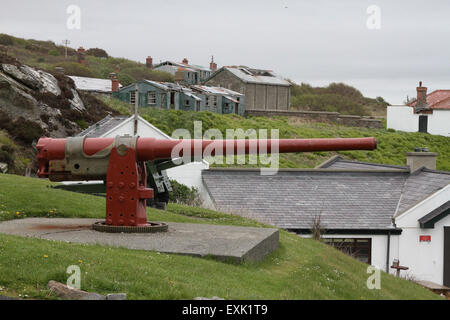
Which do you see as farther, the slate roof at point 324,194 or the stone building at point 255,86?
Result: the stone building at point 255,86

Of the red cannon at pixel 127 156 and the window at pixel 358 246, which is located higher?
the red cannon at pixel 127 156

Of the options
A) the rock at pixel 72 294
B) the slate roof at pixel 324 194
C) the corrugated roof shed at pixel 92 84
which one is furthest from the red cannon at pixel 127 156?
the corrugated roof shed at pixel 92 84

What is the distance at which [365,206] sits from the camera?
2633 centimetres

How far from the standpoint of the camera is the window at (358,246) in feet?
79.8

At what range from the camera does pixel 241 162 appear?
4241 centimetres

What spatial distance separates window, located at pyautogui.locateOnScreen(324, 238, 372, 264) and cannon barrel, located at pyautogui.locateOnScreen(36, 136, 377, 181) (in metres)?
13.1

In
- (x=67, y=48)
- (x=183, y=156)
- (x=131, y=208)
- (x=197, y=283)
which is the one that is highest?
(x=67, y=48)

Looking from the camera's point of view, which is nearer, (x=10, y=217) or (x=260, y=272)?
(x=260, y=272)

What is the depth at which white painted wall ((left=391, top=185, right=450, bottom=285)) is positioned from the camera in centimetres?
2445

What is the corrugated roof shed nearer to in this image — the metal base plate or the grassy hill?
the grassy hill

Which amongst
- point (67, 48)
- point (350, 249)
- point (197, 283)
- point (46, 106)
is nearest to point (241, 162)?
point (46, 106)

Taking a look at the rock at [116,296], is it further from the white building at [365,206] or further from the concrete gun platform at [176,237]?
the white building at [365,206]

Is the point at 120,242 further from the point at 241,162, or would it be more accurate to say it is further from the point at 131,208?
the point at 241,162
